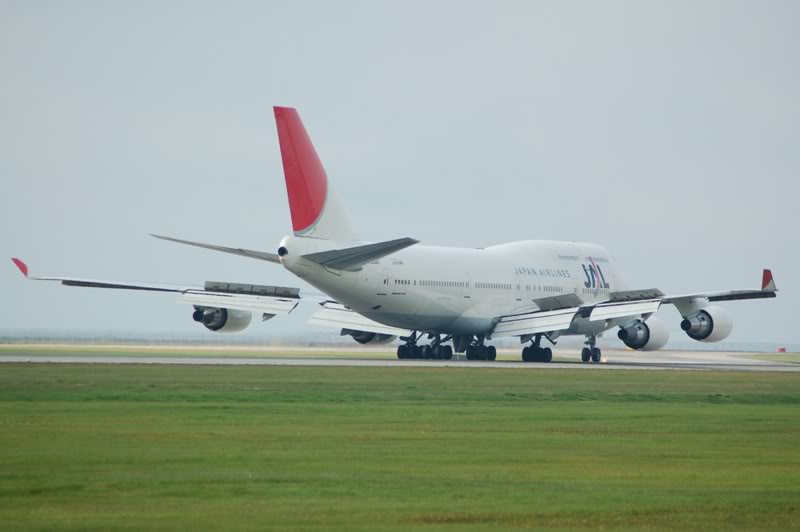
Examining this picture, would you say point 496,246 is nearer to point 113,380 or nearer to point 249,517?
point 113,380

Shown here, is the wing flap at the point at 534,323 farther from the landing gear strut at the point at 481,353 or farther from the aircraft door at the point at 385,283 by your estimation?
the aircraft door at the point at 385,283

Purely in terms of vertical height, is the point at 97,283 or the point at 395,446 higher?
the point at 97,283

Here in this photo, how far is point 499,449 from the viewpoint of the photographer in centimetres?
1958

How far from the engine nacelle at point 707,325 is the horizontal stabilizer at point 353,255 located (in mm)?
14360

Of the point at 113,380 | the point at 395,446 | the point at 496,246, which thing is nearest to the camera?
the point at 395,446

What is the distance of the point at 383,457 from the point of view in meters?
18.2

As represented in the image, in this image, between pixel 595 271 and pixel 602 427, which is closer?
pixel 602 427

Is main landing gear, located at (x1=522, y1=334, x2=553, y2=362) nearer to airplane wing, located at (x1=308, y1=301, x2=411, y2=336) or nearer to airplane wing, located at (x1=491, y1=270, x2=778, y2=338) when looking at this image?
airplane wing, located at (x1=491, y1=270, x2=778, y2=338)

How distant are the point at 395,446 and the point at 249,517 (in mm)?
6428

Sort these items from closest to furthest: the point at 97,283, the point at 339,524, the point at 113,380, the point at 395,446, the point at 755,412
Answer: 1. the point at 339,524
2. the point at 395,446
3. the point at 755,412
4. the point at 113,380
5. the point at 97,283

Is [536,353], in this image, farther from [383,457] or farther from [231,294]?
[383,457]

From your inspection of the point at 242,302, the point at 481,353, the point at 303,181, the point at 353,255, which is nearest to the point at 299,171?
the point at 303,181

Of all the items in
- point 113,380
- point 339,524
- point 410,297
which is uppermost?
point 410,297

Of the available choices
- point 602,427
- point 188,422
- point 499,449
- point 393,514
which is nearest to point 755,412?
point 602,427
